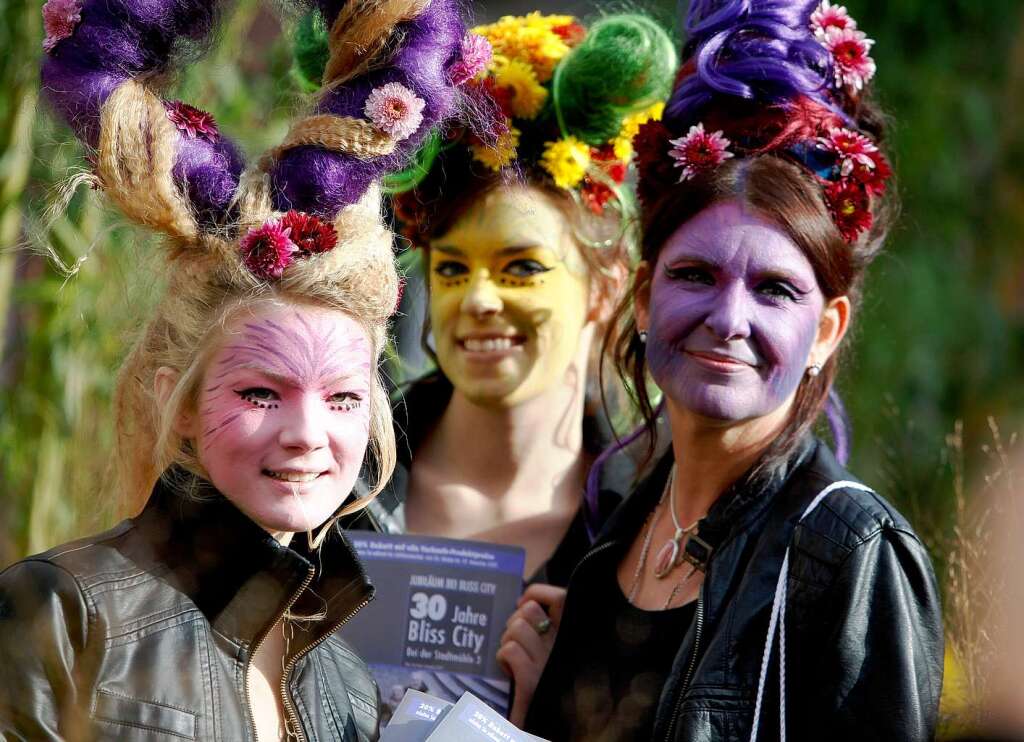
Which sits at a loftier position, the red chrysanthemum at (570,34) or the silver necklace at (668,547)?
the red chrysanthemum at (570,34)

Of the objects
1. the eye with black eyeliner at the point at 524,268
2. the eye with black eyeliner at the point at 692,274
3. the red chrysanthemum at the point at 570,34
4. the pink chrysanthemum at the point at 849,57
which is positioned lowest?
the eye with black eyeliner at the point at 692,274

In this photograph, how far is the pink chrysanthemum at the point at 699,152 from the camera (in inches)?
110

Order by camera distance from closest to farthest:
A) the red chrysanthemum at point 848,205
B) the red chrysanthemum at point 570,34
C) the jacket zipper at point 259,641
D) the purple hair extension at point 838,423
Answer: the jacket zipper at point 259,641 < the red chrysanthemum at point 848,205 < the purple hair extension at point 838,423 < the red chrysanthemum at point 570,34

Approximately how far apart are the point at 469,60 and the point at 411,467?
1484 millimetres

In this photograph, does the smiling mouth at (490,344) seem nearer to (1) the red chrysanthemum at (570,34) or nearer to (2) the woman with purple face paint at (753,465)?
(2) the woman with purple face paint at (753,465)

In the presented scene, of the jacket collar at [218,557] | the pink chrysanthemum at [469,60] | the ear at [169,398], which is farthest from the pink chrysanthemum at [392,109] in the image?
the jacket collar at [218,557]

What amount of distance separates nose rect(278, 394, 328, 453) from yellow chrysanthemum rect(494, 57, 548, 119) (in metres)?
1.38

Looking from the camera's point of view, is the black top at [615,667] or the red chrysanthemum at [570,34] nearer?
the black top at [615,667]

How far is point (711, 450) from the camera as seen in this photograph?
2787 mm

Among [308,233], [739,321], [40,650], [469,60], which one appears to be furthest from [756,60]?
[40,650]

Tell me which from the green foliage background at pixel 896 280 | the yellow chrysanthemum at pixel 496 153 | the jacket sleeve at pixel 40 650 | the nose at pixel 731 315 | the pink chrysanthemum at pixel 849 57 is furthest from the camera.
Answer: the green foliage background at pixel 896 280

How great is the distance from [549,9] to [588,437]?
12.2 ft

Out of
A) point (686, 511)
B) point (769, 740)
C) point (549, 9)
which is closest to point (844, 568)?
point (769, 740)

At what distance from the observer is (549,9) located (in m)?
6.82
